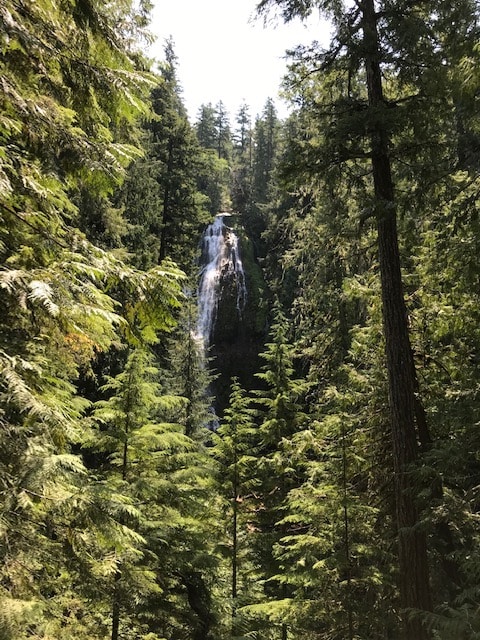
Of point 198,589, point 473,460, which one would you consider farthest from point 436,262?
point 198,589

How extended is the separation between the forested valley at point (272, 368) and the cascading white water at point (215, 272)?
54.7 feet

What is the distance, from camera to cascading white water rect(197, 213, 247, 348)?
30.3m

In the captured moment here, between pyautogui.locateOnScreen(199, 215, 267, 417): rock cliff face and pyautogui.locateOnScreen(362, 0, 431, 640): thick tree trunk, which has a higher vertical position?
pyautogui.locateOnScreen(199, 215, 267, 417): rock cliff face

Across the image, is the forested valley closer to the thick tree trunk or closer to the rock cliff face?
the thick tree trunk

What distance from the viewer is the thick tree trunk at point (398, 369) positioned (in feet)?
18.5

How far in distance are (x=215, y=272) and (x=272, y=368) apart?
66.9 feet

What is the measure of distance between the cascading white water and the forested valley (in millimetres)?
16665

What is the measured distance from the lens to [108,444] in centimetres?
791

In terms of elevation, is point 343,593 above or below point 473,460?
below

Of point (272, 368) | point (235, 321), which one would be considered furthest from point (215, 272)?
point (272, 368)

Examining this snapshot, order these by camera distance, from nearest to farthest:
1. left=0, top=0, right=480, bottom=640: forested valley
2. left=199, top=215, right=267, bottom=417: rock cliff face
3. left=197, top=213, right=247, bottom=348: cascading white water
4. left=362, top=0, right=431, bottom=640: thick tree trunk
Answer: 1. left=0, top=0, right=480, bottom=640: forested valley
2. left=362, top=0, right=431, bottom=640: thick tree trunk
3. left=199, top=215, right=267, bottom=417: rock cliff face
4. left=197, top=213, right=247, bottom=348: cascading white water

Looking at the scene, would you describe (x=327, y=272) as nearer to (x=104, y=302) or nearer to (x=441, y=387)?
(x=441, y=387)

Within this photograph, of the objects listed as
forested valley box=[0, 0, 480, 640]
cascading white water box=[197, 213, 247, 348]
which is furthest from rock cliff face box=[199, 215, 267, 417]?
forested valley box=[0, 0, 480, 640]

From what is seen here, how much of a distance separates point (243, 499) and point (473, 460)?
21.8 ft
